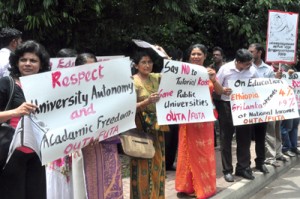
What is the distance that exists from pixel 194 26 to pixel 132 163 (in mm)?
6503

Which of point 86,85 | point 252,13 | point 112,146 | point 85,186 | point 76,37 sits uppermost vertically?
point 252,13

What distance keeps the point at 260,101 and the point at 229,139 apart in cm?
61

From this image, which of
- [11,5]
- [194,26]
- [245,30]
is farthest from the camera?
[194,26]

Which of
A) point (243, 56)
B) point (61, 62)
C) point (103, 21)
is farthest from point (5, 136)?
point (103, 21)

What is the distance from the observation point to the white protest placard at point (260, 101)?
501 centimetres

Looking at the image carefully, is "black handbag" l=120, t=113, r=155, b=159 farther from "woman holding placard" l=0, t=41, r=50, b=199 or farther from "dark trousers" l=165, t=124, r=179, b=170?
"dark trousers" l=165, t=124, r=179, b=170

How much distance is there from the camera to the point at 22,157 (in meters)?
2.72

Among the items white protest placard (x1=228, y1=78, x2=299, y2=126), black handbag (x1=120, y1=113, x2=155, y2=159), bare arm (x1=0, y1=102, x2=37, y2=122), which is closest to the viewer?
bare arm (x1=0, y1=102, x2=37, y2=122)

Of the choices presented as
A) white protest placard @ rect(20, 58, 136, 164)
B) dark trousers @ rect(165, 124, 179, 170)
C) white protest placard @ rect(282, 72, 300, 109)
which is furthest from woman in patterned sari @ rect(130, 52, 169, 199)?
white protest placard @ rect(282, 72, 300, 109)

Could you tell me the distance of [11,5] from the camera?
199 inches

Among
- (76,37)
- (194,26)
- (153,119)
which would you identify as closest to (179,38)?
(194,26)

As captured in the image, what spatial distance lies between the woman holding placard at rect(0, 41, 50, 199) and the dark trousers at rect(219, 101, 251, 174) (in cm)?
272

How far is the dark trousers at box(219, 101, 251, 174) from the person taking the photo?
201 inches

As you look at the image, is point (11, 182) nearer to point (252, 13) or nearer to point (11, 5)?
point (11, 5)
